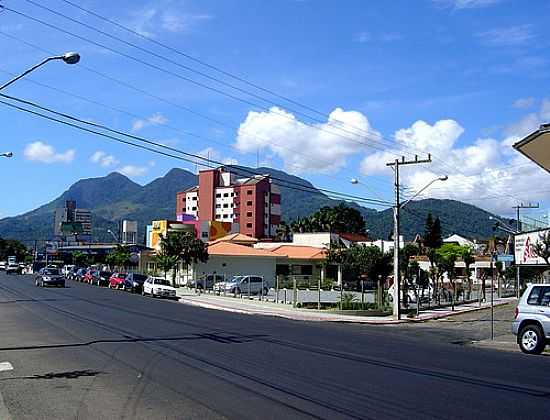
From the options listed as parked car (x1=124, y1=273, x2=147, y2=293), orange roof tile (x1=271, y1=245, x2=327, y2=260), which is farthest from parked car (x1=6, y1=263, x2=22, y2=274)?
parked car (x1=124, y1=273, x2=147, y2=293)

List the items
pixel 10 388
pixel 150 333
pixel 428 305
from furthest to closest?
pixel 428 305 < pixel 150 333 < pixel 10 388

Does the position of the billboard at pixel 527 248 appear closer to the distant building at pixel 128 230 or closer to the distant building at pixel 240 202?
the distant building at pixel 240 202

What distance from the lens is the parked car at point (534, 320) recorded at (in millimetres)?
19922

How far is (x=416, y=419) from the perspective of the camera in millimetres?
A: 9711

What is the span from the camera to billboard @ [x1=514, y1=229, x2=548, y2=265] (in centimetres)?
4308

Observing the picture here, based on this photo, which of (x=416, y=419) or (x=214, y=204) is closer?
(x=416, y=419)

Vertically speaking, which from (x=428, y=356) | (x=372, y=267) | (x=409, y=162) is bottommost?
(x=428, y=356)

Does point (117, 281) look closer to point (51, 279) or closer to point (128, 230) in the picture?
point (51, 279)

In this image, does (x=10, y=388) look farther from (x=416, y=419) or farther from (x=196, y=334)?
(x=196, y=334)

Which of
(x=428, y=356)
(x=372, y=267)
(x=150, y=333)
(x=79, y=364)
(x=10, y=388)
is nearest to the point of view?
(x=10, y=388)

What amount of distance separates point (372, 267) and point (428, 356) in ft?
77.5

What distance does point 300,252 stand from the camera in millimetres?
76438

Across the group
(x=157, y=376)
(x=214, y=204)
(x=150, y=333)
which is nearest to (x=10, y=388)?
(x=157, y=376)

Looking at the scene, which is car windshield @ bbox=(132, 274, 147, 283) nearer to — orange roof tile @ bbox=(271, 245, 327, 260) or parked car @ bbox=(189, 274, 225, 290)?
parked car @ bbox=(189, 274, 225, 290)
